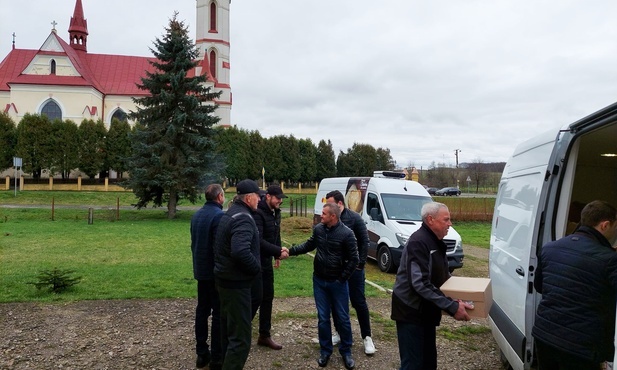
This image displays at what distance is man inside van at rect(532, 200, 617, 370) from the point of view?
8.91ft

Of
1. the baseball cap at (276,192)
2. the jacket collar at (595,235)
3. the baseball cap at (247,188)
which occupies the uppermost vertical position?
the baseball cap at (247,188)

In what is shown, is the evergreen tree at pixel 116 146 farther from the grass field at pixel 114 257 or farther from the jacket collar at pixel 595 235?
the jacket collar at pixel 595 235

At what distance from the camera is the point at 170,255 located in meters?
12.5

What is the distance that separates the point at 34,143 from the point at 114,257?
31602mm

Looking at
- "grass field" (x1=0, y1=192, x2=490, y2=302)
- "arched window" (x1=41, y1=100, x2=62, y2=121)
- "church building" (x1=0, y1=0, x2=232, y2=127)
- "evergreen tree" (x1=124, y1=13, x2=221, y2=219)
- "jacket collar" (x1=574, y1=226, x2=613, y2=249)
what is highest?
"church building" (x1=0, y1=0, x2=232, y2=127)

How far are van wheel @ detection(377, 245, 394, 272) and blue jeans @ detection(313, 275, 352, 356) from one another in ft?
20.5

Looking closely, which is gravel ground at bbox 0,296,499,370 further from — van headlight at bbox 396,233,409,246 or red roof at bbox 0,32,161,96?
red roof at bbox 0,32,161,96

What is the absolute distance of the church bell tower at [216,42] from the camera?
56.0 meters

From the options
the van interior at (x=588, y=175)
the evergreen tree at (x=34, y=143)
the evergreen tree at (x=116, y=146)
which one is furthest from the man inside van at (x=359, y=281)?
the evergreen tree at (x=34, y=143)

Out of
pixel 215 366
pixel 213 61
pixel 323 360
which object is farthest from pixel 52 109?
pixel 323 360

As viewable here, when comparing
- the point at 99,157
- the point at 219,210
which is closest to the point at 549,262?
the point at 219,210

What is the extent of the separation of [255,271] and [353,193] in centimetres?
958

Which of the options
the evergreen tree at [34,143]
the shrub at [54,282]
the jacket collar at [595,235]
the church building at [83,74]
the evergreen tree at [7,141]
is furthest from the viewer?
the church building at [83,74]

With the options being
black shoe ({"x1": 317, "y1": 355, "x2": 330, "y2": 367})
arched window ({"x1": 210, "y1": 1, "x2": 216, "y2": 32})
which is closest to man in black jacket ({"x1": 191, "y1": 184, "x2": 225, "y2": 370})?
black shoe ({"x1": 317, "y1": 355, "x2": 330, "y2": 367})
